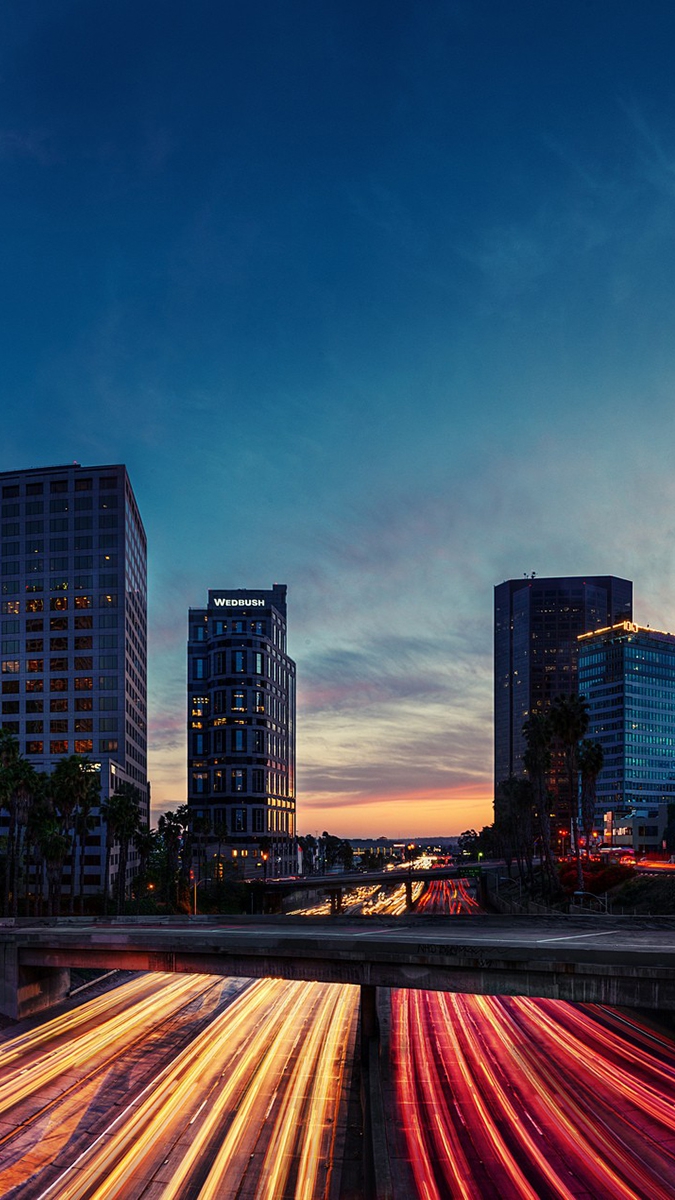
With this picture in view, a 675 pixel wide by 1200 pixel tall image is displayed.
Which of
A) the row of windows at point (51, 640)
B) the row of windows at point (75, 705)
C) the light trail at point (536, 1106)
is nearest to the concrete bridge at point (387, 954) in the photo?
the light trail at point (536, 1106)

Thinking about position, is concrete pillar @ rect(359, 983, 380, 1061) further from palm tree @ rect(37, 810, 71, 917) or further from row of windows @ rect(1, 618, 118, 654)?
row of windows @ rect(1, 618, 118, 654)

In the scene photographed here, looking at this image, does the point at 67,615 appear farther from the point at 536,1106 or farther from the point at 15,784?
the point at 536,1106

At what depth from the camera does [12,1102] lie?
37250 mm

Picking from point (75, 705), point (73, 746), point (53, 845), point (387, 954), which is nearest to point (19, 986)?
point (387, 954)

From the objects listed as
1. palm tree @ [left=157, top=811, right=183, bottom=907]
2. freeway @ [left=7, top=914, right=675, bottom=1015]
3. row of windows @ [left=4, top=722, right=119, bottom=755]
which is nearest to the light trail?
freeway @ [left=7, top=914, right=675, bottom=1015]

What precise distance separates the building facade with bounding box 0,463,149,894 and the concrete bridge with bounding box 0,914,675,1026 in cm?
7838

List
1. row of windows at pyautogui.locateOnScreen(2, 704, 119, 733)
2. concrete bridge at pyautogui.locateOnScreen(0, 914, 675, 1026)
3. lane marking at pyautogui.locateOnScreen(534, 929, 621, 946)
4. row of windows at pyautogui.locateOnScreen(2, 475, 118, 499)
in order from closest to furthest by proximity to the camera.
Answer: concrete bridge at pyautogui.locateOnScreen(0, 914, 675, 1026)
lane marking at pyautogui.locateOnScreen(534, 929, 621, 946)
row of windows at pyautogui.locateOnScreen(2, 704, 119, 733)
row of windows at pyautogui.locateOnScreen(2, 475, 118, 499)

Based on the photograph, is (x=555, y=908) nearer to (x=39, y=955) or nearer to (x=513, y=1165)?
(x=39, y=955)

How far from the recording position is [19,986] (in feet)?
175

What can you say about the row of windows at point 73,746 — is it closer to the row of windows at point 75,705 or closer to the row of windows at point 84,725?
the row of windows at point 84,725

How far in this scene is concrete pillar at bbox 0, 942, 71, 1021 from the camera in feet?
174

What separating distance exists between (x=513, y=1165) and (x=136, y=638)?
142272 mm

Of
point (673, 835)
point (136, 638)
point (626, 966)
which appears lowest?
point (673, 835)

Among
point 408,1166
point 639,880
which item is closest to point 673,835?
point 639,880
